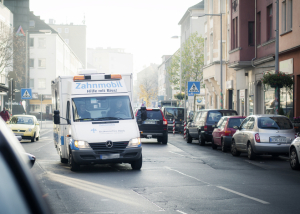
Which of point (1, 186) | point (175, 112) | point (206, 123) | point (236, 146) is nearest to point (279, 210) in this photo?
point (1, 186)

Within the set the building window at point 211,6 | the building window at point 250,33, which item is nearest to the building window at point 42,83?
the building window at point 211,6

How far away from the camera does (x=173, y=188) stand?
9.83 meters

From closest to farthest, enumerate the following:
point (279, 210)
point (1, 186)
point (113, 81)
Answer: point (1, 186), point (279, 210), point (113, 81)

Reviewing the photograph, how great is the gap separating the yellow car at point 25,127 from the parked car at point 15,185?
2676 centimetres

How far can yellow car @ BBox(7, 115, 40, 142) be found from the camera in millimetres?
27203

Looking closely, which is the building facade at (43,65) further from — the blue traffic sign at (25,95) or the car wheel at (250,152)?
the car wheel at (250,152)

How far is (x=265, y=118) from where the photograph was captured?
54.5ft

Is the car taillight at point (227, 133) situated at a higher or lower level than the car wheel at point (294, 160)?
higher

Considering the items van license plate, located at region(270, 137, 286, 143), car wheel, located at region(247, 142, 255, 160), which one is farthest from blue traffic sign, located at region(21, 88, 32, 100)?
van license plate, located at region(270, 137, 286, 143)

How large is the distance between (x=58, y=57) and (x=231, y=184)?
76907 millimetres

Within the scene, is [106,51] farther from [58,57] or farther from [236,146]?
[236,146]

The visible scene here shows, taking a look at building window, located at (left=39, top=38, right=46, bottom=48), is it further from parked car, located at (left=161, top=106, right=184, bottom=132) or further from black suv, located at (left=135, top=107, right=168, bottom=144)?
black suv, located at (left=135, top=107, right=168, bottom=144)

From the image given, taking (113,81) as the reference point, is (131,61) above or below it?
above

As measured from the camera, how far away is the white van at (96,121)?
40.7 feet
